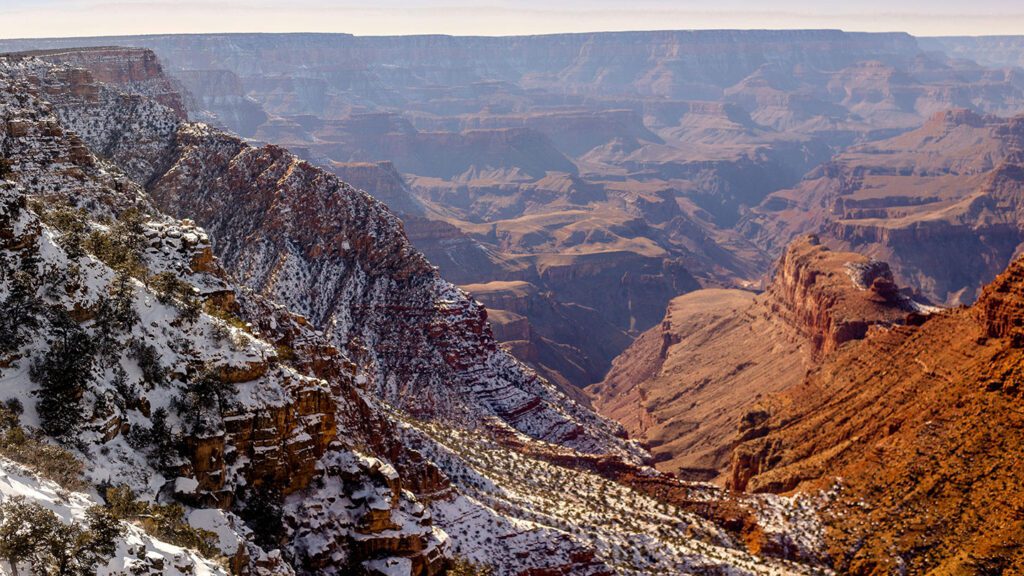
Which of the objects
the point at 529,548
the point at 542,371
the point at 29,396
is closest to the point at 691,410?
the point at 542,371

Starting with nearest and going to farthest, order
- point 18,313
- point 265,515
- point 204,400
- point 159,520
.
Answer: point 159,520 < point 18,313 < point 204,400 < point 265,515

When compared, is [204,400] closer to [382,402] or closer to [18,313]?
[18,313]

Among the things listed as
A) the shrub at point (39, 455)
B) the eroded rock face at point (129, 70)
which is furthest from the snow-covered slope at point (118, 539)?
the eroded rock face at point (129, 70)

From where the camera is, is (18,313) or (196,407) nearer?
(18,313)

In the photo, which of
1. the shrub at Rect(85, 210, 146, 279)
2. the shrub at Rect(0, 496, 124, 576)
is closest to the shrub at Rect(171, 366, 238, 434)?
the shrub at Rect(85, 210, 146, 279)

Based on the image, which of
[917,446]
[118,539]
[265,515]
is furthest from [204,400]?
[917,446]
